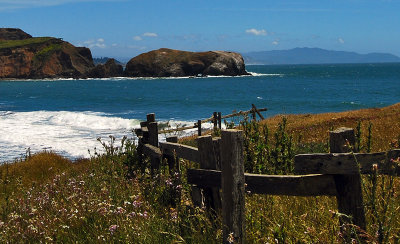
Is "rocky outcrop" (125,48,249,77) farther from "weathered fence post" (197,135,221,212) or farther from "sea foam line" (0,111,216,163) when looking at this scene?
"weathered fence post" (197,135,221,212)

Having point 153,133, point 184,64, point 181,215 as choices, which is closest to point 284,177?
point 181,215

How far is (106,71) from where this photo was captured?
6432 inches

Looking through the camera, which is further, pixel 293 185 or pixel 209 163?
pixel 209 163

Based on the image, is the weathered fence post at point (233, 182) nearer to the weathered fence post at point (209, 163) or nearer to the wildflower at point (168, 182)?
the weathered fence post at point (209, 163)

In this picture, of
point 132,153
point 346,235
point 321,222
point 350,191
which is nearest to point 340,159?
point 350,191

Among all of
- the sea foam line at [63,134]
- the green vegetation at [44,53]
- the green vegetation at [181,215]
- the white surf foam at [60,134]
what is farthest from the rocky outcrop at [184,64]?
the green vegetation at [181,215]

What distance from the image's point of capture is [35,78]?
16588 centimetres

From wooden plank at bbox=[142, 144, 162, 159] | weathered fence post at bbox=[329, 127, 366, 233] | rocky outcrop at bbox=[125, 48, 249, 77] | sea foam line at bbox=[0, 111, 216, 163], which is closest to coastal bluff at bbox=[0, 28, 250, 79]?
rocky outcrop at bbox=[125, 48, 249, 77]

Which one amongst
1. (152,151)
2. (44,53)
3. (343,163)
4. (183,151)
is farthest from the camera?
(44,53)

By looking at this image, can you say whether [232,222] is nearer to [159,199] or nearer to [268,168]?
[159,199]

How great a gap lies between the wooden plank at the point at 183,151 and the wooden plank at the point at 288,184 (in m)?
0.70

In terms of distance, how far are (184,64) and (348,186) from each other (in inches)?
6040

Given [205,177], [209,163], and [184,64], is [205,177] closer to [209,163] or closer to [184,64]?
[209,163]

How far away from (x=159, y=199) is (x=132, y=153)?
306 centimetres
